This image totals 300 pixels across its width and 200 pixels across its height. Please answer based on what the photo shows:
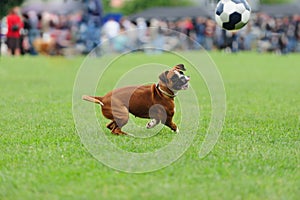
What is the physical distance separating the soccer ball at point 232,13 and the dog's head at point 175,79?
5.34 ft

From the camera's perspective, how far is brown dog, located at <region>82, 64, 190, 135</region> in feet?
18.9

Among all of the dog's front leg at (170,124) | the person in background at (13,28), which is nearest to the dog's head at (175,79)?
the dog's front leg at (170,124)

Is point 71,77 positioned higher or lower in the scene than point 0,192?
lower

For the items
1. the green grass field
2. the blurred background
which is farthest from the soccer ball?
the blurred background

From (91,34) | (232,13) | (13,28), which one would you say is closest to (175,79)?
(232,13)

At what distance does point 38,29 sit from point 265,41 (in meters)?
12.1

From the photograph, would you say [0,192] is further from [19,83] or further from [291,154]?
[19,83]

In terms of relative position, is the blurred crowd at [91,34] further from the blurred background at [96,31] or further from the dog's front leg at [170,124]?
the dog's front leg at [170,124]

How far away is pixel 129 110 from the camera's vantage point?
5.93m

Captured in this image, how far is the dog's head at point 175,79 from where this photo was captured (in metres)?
5.62

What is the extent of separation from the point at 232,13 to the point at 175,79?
178cm

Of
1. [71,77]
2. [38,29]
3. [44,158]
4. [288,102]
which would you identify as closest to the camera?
[44,158]

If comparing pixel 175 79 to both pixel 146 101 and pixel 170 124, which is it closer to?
pixel 146 101

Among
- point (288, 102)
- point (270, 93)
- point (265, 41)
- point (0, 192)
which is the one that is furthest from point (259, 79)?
point (265, 41)
